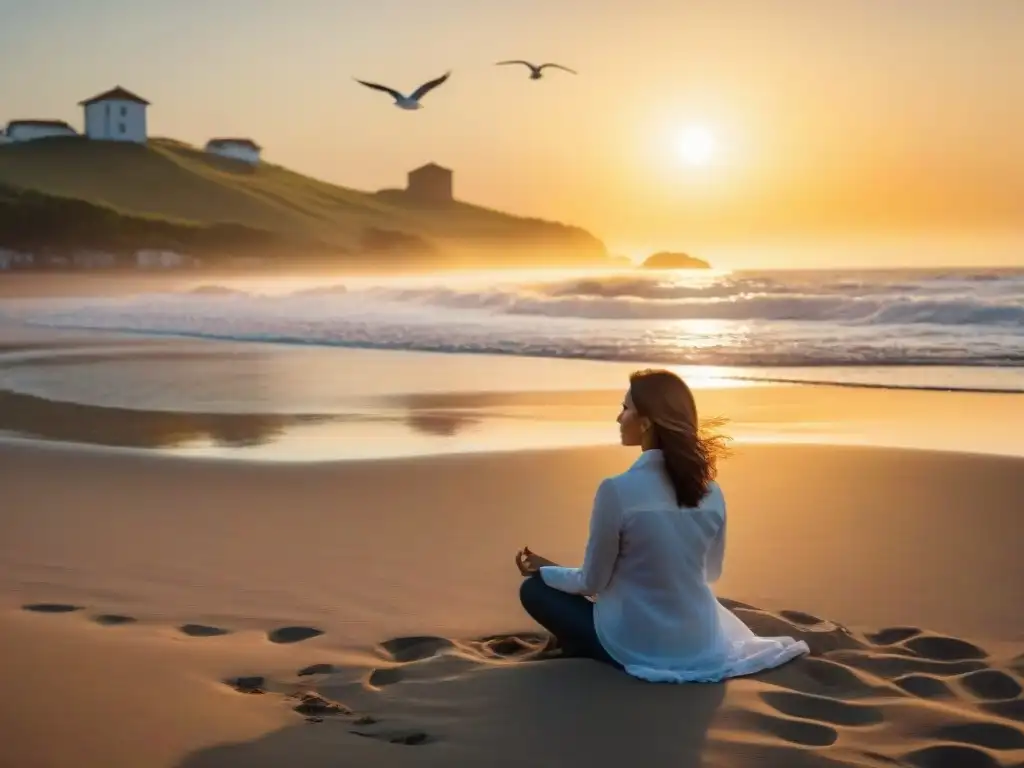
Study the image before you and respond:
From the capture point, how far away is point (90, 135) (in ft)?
283

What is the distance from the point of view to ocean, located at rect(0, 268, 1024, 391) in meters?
15.6

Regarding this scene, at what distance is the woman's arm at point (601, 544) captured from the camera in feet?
11.6

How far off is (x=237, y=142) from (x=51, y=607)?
99.3 meters

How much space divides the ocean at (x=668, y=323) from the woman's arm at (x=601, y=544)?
9.82m

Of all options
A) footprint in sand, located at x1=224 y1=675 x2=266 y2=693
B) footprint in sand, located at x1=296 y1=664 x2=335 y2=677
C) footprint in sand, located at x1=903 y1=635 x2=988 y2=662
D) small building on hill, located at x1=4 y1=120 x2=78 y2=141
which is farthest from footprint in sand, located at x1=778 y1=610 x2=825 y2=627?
small building on hill, located at x1=4 y1=120 x2=78 y2=141

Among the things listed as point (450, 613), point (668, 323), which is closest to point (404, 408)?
point (450, 613)

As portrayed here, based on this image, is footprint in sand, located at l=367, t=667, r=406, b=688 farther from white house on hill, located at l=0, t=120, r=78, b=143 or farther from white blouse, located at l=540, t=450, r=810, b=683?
white house on hill, located at l=0, t=120, r=78, b=143

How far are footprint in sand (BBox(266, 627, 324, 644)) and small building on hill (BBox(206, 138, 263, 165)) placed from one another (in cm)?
9555

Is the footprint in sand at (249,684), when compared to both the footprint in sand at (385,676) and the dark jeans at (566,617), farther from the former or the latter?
the dark jeans at (566,617)

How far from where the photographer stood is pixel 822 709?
3420mm

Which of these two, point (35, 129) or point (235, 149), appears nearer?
point (35, 129)

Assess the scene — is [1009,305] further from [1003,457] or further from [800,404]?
[1003,457]

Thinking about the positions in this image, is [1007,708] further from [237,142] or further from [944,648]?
[237,142]

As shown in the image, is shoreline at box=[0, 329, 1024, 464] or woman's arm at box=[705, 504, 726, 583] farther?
shoreline at box=[0, 329, 1024, 464]
